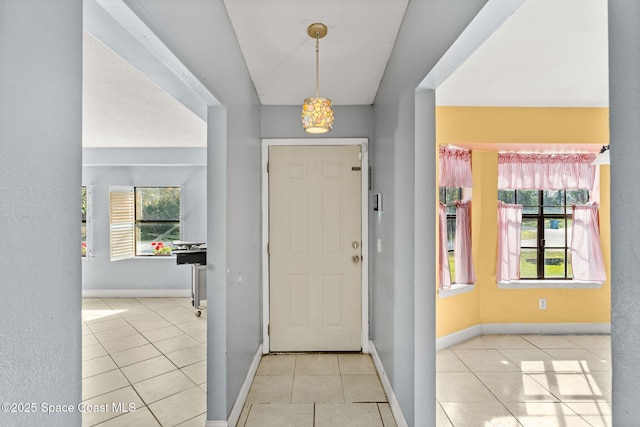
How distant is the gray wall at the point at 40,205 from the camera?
0.62 m

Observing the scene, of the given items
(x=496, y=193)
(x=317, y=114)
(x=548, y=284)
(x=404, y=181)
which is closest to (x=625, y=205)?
(x=404, y=181)

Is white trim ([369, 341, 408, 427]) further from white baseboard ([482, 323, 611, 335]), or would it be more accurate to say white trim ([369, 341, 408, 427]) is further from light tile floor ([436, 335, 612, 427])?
white baseboard ([482, 323, 611, 335])

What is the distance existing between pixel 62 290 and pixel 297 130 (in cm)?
269

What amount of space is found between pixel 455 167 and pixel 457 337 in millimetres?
1790

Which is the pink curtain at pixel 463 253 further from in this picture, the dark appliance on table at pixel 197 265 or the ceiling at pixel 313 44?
the dark appliance on table at pixel 197 265

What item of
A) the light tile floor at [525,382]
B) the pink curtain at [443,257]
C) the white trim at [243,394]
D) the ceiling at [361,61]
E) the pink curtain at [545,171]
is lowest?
the light tile floor at [525,382]

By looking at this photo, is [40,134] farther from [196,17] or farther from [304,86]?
[304,86]

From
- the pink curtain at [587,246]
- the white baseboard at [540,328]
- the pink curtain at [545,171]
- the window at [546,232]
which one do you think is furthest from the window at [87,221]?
the pink curtain at [587,246]

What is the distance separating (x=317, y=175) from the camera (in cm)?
323

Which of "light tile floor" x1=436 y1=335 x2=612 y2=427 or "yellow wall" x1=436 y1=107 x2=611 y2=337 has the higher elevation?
"yellow wall" x1=436 y1=107 x2=611 y2=337

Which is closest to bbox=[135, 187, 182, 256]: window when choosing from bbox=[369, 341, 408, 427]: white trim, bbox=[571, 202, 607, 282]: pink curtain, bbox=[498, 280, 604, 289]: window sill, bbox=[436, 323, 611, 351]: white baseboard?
bbox=[369, 341, 408, 427]: white trim

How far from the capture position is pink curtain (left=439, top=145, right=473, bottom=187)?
3363 mm

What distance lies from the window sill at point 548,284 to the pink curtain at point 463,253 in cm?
43

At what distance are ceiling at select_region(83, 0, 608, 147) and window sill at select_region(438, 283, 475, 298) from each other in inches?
74.6
